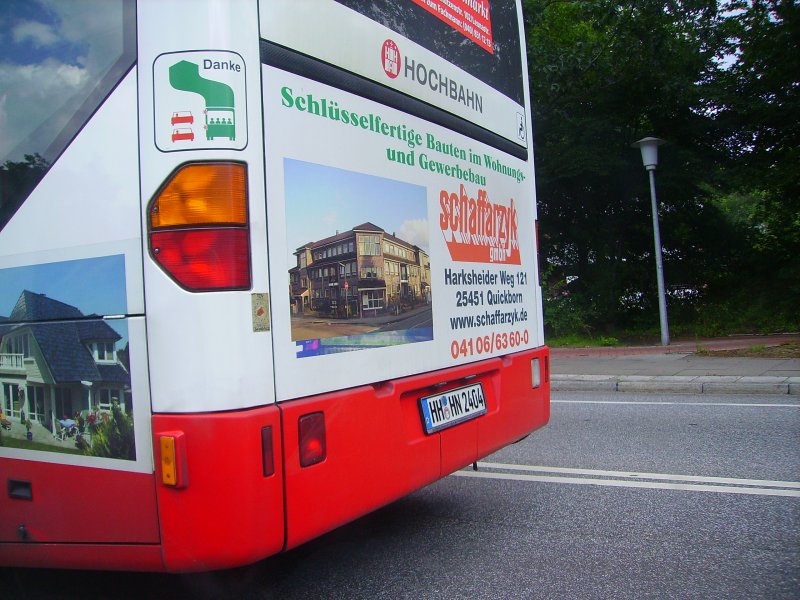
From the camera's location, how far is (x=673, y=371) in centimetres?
1087

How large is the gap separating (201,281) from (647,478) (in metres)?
3.96

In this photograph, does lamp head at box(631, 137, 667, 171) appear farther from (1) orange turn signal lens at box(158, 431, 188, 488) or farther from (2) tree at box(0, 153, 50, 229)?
Result: (1) orange turn signal lens at box(158, 431, 188, 488)

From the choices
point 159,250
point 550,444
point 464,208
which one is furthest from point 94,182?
point 550,444

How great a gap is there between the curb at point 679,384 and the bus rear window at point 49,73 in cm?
871

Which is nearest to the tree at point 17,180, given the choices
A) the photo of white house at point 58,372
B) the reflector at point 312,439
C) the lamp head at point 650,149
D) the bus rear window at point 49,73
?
the bus rear window at point 49,73

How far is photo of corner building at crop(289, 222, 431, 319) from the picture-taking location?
280 cm

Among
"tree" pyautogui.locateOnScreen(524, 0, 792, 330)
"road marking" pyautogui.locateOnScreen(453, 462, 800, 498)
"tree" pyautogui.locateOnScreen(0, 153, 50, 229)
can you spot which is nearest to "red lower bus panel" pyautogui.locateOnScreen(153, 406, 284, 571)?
"tree" pyautogui.locateOnScreen(0, 153, 50, 229)

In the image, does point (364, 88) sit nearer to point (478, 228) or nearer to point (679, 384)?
point (478, 228)

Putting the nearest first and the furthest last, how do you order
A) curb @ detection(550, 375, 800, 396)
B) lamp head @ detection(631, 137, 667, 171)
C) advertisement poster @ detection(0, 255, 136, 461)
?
advertisement poster @ detection(0, 255, 136, 461) → curb @ detection(550, 375, 800, 396) → lamp head @ detection(631, 137, 667, 171)

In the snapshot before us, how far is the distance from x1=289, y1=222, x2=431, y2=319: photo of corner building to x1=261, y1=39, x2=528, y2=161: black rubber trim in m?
0.62

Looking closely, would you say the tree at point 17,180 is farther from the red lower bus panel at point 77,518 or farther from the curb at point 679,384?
the curb at point 679,384

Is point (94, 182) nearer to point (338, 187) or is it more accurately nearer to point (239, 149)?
point (239, 149)

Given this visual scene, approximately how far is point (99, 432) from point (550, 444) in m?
4.64

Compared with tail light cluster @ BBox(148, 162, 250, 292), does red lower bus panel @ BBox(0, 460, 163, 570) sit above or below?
below
